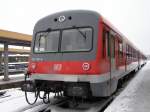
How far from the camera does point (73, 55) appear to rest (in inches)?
277

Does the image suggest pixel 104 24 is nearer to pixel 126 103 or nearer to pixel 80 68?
pixel 80 68

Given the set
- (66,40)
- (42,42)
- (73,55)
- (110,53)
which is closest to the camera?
(73,55)

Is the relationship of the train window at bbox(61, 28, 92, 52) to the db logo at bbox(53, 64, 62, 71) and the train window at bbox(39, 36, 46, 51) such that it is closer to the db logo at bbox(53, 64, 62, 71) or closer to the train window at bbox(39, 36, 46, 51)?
the db logo at bbox(53, 64, 62, 71)

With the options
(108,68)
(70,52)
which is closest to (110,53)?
(108,68)

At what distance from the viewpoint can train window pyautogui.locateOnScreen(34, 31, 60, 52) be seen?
296 inches

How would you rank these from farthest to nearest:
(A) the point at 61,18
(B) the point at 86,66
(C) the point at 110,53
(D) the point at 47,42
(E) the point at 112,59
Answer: (E) the point at 112,59, (C) the point at 110,53, (D) the point at 47,42, (A) the point at 61,18, (B) the point at 86,66

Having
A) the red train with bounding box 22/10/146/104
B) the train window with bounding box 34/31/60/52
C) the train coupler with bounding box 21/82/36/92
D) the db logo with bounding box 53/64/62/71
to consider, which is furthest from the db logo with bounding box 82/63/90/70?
the train coupler with bounding box 21/82/36/92

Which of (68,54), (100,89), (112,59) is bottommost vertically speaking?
(100,89)

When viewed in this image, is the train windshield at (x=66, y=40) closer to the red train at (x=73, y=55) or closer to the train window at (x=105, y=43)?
the red train at (x=73, y=55)

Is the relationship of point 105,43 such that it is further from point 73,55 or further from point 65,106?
point 65,106

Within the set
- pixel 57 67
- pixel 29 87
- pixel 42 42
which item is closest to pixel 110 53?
pixel 57 67

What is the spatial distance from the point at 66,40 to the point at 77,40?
1.24 ft

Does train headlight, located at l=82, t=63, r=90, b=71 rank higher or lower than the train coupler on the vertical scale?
higher

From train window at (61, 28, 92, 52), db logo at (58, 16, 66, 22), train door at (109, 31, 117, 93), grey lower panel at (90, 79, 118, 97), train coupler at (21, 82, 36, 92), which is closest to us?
grey lower panel at (90, 79, 118, 97)
